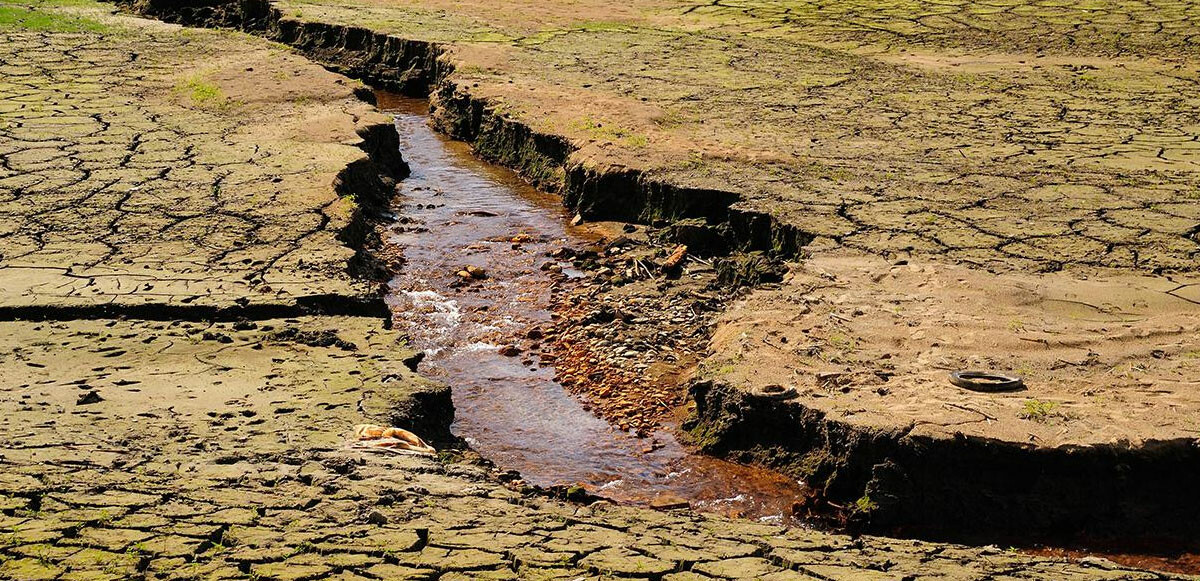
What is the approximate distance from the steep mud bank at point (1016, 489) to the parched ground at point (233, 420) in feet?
1.86

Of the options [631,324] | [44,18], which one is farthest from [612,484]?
[44,18]

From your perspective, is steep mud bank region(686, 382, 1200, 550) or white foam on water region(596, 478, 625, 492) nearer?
steep mud bank region(686, 382, 1200, 550)

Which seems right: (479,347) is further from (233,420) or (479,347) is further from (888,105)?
(888,105)

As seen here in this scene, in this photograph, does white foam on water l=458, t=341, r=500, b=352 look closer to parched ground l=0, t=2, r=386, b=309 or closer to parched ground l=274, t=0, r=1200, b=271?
parched ground l=0, t=2, r=386, b=309

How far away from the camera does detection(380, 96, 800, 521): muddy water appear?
524cm

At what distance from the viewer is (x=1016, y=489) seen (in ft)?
15.5

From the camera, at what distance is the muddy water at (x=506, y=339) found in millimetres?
5238

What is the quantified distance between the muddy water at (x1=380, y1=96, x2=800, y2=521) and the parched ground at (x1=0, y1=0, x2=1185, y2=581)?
48 centimetres

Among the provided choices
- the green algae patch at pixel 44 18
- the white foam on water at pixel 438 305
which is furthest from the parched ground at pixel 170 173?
the green algae patch at pixel 44 18

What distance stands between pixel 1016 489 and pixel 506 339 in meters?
2.64

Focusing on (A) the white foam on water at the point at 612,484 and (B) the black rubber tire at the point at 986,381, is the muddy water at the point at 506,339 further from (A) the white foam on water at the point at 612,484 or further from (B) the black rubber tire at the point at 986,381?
(B) the black rubber tire at the point at 986,381

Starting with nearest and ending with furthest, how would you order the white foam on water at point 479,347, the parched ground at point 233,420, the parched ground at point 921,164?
1. the parched ground at point 233,420
2. the parched ground at point 921,164
3. the white foam on water at point 479,347

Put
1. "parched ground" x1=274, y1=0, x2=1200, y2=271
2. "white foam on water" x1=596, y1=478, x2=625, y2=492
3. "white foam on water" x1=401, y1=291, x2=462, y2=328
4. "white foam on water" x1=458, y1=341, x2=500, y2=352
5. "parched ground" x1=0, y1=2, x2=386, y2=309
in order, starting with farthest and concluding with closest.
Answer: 1. "parched ground" x1=274, y1=0, x2=1200, y2=271
2. "white foam on water" x1=401, y1=291, x2=462, y2=328
3. "white foam on water" x1=458, y1=341, x2=500, y2=352
4. "parched ground" x1=0, y1=2, x2=386, y2=309
5. "white foam on water" x1=596, y1=478, x2=625, y2=492

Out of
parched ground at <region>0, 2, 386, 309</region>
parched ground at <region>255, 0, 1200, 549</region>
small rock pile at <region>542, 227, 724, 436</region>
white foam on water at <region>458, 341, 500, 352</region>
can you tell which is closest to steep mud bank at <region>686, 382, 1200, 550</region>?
parched ground at <region>255, 0, 1200, 549</region>
